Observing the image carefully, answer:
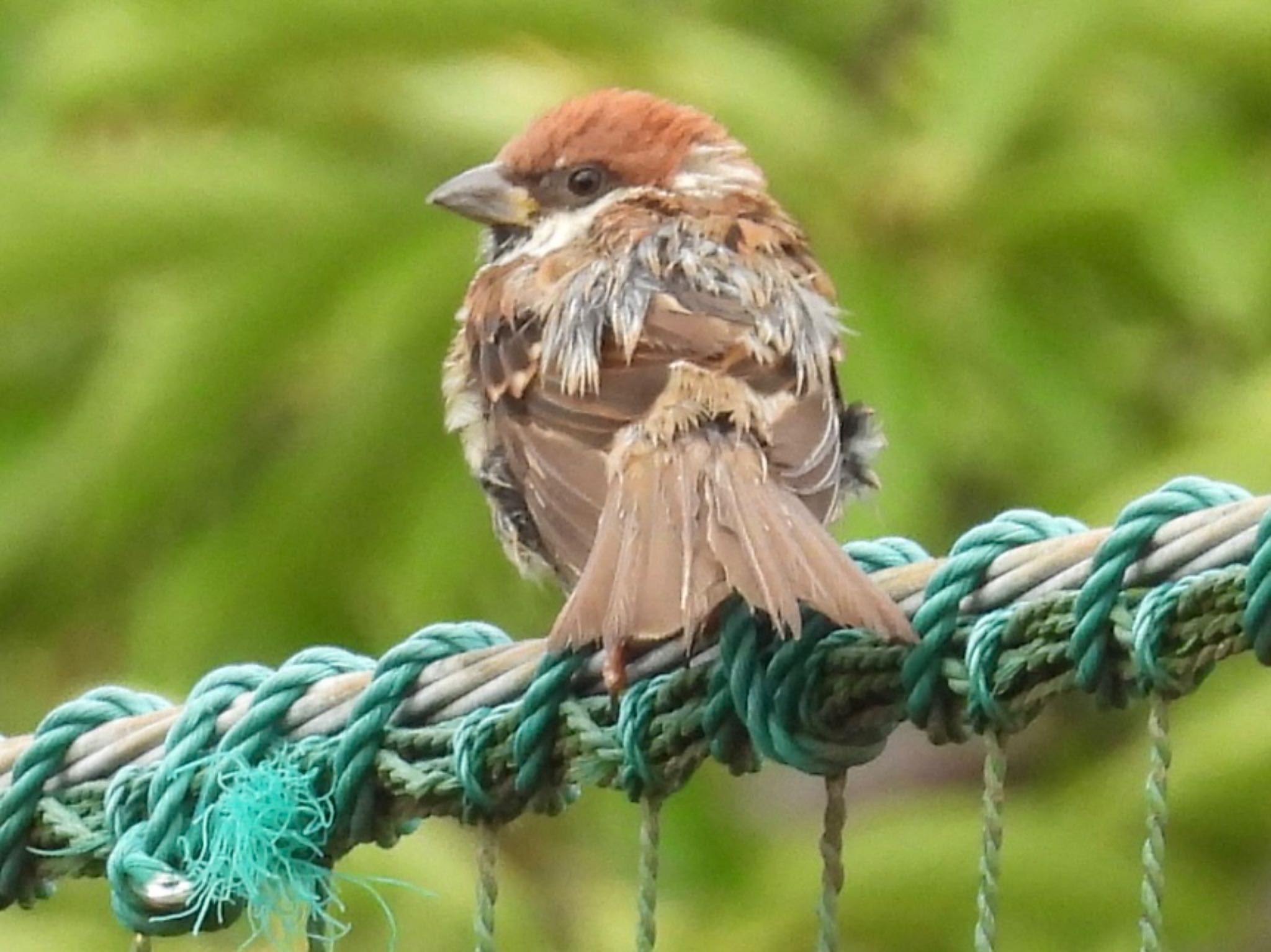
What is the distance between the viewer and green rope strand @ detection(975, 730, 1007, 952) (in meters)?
2.44

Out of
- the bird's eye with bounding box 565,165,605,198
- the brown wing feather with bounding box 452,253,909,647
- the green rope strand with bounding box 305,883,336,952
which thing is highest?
the bird's eye with bounding box 565,165,605,198

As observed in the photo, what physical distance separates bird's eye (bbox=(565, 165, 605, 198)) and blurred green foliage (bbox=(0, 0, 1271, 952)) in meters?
0.13

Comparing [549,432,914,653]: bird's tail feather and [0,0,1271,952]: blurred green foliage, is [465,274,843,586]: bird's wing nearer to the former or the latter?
[549,432,914,653]: bird's tail feather

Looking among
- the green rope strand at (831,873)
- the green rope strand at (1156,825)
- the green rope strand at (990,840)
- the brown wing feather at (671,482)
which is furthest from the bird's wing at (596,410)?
the green rope strand at (1156,825)

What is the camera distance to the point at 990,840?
2.49m

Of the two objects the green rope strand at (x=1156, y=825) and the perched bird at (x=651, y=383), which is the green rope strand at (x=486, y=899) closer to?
the perched bird at (x=651, y=383)

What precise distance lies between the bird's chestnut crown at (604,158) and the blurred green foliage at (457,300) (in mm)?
70

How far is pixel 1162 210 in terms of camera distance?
396 cm

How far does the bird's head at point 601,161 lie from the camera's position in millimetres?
4289

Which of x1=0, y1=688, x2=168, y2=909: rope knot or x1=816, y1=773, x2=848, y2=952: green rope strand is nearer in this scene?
x1=816, y1=773, x2=848, y2=952: green rope strand

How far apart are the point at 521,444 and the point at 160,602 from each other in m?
1.10

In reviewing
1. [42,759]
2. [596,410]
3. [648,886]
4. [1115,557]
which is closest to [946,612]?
[1115,557]

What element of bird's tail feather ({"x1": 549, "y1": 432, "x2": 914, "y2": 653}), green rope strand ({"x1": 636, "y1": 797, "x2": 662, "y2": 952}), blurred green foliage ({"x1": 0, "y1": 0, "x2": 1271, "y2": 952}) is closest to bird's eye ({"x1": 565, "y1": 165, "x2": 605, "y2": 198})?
blurred green foliage ({"x1": 0, "y1": 0, "x2": 1271, "y2": 952})

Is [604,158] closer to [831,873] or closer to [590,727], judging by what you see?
[590,727]
